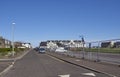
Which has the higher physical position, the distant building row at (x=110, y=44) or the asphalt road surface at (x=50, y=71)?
the distant building row at (x=110, y=44)

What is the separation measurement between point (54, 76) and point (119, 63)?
835 centimetres

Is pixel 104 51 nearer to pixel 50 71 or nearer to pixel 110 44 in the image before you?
pixel 110 44

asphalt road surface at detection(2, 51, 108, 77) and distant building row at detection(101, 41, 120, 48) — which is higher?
distant building row at detection(101, 41, 120, 48)

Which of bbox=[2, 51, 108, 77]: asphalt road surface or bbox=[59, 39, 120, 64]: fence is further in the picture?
bbox=[59, 39, 120, 64]: fence

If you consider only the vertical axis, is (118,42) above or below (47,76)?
above

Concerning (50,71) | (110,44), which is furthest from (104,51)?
(50,71)

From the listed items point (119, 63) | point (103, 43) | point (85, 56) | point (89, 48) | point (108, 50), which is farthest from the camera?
point (85, 56)

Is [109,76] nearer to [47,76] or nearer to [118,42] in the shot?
[47,76]

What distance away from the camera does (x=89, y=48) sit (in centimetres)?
3788

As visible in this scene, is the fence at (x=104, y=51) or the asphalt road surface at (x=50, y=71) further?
the fence at (x=104, y=51)

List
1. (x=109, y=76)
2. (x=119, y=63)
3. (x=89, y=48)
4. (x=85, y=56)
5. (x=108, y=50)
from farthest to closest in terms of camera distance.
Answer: (x=85, y=56) < (x=89, y=48) < (x=108, y=50) < (x=119, y=63) < (x=109, y=76)

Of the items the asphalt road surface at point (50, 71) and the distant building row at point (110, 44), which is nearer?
the asphalt road surface at point (50, 71)

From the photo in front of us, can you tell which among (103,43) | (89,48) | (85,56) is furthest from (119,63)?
(85,56)

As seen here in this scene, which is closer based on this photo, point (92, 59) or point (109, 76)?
point (109, 76)
